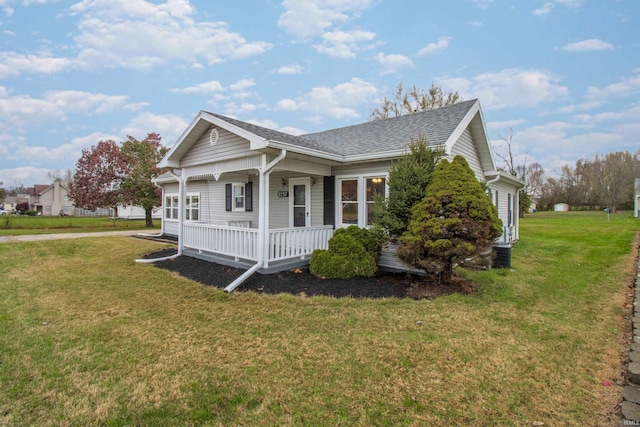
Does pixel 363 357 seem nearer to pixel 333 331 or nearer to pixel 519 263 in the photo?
pixel 333 331

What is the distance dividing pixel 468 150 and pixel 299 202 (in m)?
5.35

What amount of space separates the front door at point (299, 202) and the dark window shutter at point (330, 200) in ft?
2.25

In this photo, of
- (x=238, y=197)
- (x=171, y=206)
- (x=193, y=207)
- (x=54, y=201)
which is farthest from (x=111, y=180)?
(x=54, y=201)

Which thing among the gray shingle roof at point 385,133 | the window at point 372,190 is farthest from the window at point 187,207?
the window at point 372,190

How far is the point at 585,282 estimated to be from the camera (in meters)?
6.79

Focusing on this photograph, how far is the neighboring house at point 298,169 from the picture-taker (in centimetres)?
702

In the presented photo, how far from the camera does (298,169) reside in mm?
7539

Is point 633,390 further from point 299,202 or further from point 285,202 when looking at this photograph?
point 285,202

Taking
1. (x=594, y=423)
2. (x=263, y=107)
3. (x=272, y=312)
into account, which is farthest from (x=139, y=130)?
(x=594, y=423)

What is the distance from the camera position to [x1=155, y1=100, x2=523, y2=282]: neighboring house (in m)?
7.02

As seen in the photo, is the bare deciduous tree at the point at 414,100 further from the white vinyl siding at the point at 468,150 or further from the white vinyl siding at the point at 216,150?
the white vinyl siding at the point at 216,150

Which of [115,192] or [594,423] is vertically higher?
[115,192]

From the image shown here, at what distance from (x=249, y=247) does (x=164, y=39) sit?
418 inches

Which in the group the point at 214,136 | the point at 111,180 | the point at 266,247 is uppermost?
the point at 111,180
